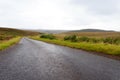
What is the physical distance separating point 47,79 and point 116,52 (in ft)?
36.8

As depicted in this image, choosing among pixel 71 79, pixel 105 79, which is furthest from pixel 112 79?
pixel 71 79

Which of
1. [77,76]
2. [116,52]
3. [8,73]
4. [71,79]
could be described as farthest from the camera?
[116,52]

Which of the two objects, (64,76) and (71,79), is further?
(64,76)

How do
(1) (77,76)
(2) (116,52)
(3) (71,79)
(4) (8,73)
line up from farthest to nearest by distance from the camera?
(2) (116,52) < (4) (8,73) < (1) (77,76) < (3) (71,79)

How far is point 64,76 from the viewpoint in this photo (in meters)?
8.03

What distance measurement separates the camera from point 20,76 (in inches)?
320

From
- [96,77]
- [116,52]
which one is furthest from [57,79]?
[116,52]

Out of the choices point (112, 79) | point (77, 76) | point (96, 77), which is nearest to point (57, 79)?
point (77, 76)

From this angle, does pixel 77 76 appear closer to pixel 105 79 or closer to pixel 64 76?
pixel 64 76

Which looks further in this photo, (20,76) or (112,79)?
(20,76)

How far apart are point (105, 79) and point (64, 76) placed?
5.66 ft

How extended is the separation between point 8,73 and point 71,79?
124 inches

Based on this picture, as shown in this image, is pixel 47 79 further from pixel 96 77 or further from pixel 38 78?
pixel 96 77

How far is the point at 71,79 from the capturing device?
7.48 metres
